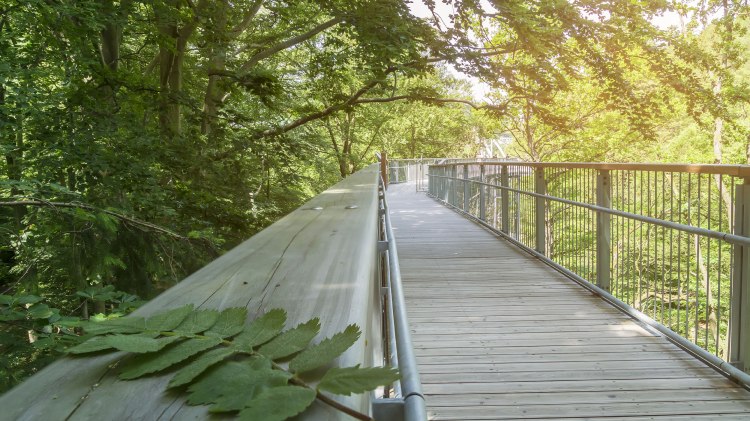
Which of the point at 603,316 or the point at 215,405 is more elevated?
the point at 215,405

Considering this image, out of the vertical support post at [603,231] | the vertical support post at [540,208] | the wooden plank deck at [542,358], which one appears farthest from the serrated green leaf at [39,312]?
the vertical support post at [540,208]

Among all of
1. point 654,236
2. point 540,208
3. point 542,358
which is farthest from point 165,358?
point 540,208

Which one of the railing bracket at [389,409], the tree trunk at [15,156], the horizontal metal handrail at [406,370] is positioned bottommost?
the railing bracket at [389,409]

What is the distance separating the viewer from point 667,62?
463 inches

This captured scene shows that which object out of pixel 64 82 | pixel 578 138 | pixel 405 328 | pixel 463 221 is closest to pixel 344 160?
pixel 578 138

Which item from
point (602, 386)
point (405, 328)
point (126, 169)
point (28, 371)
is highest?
point (126, 169)

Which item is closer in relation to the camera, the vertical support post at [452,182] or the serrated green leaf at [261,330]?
the serrated green leaf at [261,330]

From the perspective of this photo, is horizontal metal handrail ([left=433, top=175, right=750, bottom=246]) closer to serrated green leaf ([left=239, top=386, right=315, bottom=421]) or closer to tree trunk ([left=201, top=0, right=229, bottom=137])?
serrated green leaf ([left=239, top=386, right=315, bottom=421])

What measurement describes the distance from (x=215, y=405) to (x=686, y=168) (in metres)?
4.06

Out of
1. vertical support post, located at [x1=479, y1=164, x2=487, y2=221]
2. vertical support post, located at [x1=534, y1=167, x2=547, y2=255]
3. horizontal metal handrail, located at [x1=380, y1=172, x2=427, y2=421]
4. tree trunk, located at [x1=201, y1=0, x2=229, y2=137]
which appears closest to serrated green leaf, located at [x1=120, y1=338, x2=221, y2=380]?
horizontal metal handrail, located at [x1=380, y1=172, x2=427, y2=421]

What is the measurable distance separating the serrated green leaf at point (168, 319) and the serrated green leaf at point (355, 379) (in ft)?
0.89

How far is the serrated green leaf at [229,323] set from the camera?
72cm

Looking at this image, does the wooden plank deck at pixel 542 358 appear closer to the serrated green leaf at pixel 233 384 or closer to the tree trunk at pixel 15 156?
the serrated green leaf at pixel 233 384

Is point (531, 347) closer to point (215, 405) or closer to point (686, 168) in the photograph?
point (686, 168)
